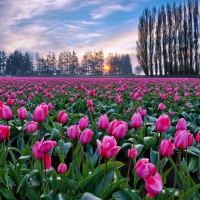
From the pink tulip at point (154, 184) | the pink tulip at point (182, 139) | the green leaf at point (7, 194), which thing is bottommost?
the green leaf at point (7, 194)

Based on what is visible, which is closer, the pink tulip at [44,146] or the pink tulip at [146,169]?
the pink tulip at [146,169]

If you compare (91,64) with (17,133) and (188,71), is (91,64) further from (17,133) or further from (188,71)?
(17,133)

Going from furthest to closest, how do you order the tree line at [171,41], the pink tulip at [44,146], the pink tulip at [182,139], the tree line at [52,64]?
the tree line at [52,64] < the tree line at [171,41] < the pink tulip at [182,139] < the pink tulip at [44,146]

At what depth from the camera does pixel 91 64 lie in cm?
11494

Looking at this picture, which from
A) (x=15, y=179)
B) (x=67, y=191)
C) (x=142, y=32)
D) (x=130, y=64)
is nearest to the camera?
(x=67, y=191)

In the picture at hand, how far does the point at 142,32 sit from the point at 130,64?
106413mm

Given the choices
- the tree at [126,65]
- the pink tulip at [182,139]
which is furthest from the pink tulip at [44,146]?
the tree at [126,65]

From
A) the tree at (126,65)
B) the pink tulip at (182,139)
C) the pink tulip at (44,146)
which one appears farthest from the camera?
Answer: the tree at (126,65)

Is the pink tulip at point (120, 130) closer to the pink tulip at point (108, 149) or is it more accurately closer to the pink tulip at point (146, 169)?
the pink tulip at point (108, 149)

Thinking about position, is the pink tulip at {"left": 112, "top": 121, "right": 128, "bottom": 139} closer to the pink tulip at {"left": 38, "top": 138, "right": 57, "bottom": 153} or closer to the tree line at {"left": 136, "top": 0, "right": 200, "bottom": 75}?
the pink tulip at {"left": 38, "top": 138, "right": 57, "bottom": 153}

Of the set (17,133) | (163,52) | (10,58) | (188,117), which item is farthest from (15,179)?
(10,58)

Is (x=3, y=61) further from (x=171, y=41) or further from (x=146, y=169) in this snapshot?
(x=146, y=169)

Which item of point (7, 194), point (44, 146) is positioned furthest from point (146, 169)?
point (7, 194)

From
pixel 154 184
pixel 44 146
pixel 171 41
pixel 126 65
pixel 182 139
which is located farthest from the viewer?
pixel 126 65
